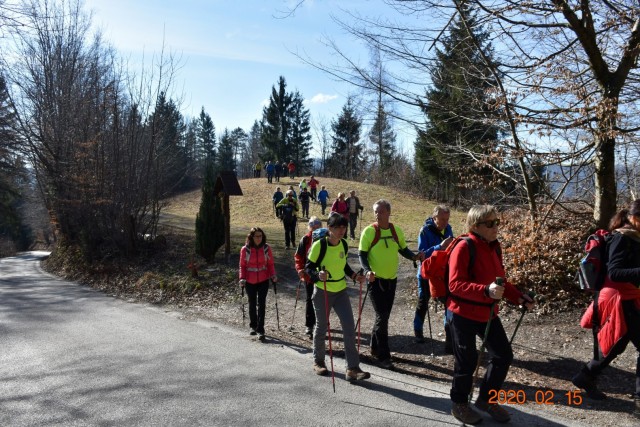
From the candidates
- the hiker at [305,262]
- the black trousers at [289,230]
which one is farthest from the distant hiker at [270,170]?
the hiker at [305,262]

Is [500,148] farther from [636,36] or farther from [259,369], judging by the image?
[259,369]

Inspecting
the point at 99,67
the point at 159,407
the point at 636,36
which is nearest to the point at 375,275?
the point at 159,407

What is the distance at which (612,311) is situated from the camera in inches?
165

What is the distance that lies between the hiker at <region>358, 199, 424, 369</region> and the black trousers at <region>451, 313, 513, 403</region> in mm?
1678

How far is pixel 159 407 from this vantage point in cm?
443

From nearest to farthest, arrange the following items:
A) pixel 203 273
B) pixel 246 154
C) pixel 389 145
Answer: pixel 203 273 → pixel 389 145 → pixel 246 154

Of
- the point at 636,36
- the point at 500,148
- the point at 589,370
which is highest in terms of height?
the point at 636,36

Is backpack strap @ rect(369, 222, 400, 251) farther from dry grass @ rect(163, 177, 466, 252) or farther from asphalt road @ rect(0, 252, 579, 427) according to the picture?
dry grass @ rect(163, 177, 466, 252)

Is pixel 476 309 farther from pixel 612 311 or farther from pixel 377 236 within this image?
pixel 377 236

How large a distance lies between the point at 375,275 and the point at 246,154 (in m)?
77.3

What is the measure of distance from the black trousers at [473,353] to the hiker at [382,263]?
5.50 ft

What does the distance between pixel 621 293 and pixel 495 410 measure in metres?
1.71

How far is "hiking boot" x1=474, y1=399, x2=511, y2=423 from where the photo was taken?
3.93 m
